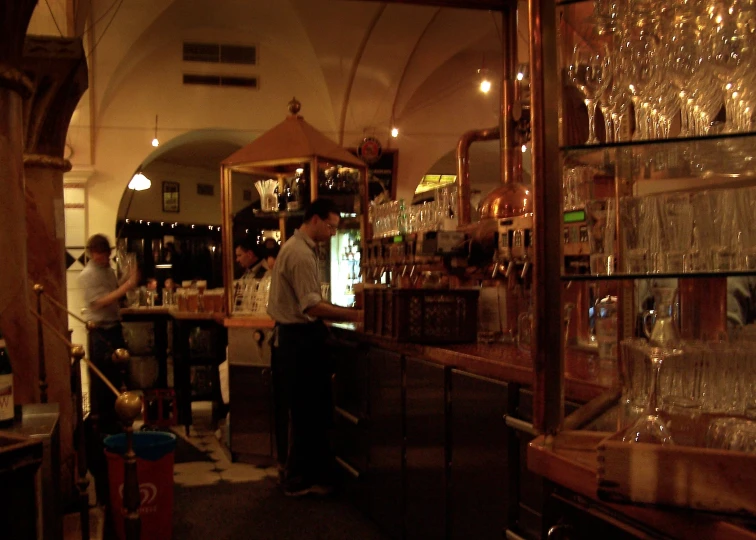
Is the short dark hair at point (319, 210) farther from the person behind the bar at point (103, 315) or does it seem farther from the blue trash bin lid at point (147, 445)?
the person behind the bar at point (103, 315)

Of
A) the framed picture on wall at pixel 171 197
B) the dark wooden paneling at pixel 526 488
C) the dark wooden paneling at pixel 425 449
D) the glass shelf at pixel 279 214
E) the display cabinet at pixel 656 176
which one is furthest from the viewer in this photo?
the framed picture on wall at pixel 171 197

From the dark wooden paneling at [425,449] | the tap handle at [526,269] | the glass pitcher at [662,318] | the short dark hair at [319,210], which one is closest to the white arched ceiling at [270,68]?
the short dark hair at [319,210]

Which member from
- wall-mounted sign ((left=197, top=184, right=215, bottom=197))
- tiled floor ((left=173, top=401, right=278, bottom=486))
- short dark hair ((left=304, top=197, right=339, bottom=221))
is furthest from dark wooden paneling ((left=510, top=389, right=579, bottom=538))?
wall-mounted sign ((left=197, top=184, right=215, bottom=197))

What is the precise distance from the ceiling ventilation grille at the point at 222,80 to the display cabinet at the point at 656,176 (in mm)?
7716

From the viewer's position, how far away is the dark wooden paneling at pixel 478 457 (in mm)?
2336

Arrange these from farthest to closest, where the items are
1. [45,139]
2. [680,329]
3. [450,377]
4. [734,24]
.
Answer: [45,139], [450,377], [680,329], [734,24]

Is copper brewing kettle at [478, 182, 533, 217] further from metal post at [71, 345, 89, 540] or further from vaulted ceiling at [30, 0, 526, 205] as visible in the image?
vaulted ceiling at [30, 0, 526, 205]

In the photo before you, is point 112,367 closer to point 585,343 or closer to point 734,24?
point 585,343

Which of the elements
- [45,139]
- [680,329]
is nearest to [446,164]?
[45,139]

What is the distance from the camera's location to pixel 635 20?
142 centimetres

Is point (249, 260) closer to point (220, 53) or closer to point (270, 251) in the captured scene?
point (270, 251)

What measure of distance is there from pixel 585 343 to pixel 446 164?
8705mm

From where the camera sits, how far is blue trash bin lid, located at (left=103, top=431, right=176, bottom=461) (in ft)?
10.8

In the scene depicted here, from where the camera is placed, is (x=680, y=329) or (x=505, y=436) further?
(x=505, y=436)
